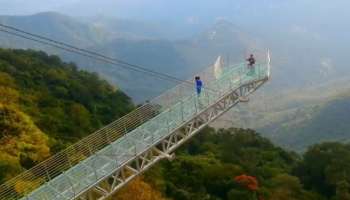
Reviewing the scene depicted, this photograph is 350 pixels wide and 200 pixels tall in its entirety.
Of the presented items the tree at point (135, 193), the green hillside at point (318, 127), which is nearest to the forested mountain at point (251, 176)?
the tree at point (135, 193)

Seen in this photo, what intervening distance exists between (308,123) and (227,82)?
14483 centimetres

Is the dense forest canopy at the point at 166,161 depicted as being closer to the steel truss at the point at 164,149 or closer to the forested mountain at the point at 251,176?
the forested mountain at the point at 251,176

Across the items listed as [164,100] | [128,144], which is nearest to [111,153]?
[128,144]

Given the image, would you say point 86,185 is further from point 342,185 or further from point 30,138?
point 342,185

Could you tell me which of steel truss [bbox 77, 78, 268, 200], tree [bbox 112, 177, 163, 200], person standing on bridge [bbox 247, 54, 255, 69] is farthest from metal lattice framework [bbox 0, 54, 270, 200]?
tree [bbox 112, 177, 163, 200]

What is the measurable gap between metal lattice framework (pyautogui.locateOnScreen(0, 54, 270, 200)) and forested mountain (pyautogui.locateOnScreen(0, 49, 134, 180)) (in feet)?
22.8

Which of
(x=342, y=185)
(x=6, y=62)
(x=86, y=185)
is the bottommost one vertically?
(x=342, y=185)

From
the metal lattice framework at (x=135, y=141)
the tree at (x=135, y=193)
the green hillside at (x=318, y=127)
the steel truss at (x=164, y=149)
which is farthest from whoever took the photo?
the green hillside at (x=318, y=127)

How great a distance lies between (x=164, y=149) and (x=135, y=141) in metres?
1.50

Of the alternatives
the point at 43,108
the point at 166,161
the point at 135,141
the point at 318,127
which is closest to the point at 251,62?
the point at 135,141

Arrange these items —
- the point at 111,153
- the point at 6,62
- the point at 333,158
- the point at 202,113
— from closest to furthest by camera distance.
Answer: the point at 111,153
the point at 202,113
the point at 333,158
the point at 6,62

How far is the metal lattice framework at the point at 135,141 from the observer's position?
23094 mm

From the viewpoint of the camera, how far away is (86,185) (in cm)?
2267

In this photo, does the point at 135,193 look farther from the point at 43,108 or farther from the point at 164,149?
the point at 43,108
